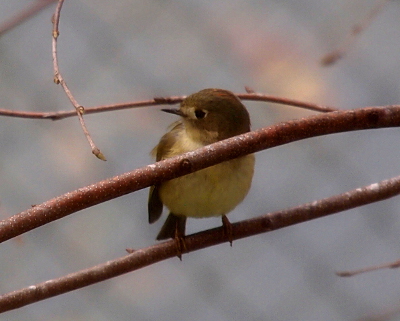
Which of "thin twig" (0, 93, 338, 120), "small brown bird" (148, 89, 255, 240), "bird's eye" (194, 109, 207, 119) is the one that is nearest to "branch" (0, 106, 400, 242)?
"thin twig" (0, 93, 338, 120)

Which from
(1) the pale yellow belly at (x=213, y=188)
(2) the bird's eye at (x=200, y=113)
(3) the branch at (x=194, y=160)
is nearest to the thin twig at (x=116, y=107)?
(2) the bird's eye at (x=200, y=113)

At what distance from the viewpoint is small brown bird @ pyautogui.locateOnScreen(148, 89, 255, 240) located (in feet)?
7.19

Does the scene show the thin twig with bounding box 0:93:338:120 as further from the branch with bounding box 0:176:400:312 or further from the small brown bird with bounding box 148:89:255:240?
the branch with bounding box 0:176:400:312

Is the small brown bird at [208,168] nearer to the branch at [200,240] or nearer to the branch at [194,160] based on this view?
the branch at [200,240]

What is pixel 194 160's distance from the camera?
1.46 m

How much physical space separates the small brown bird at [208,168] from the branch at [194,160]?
2.30 feet

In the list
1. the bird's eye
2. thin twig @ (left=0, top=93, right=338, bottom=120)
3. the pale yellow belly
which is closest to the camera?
thin twig @ (left=0, top=93, right=338, bottom=120)

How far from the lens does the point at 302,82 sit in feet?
12.3

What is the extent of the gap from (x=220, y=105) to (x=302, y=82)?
61.9 inches

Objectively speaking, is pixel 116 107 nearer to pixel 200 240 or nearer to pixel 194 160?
pixel 194 160

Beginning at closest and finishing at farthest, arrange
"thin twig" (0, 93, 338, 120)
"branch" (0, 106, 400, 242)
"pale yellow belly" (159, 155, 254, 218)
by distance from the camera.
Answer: "branch" (0, 106, 400, 242) < "thin twig" (0, 93, 338, 120) < "pale yellow belly" (159, 155, 254, 218)

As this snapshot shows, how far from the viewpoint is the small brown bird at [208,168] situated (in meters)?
→ 2.19

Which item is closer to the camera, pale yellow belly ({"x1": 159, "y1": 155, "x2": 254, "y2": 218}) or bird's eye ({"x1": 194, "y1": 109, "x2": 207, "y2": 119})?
pale yellow belly ({"x1": 159, "y1": 155, "x2": 254, "y2": 218})

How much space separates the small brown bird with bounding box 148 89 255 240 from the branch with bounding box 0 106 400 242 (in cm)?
70
